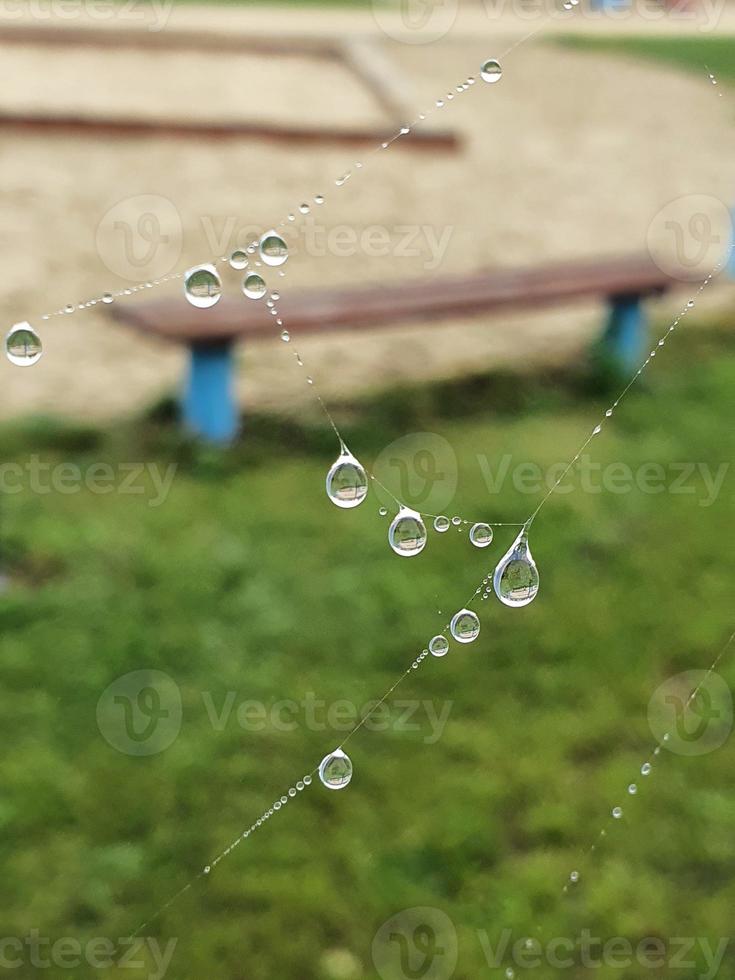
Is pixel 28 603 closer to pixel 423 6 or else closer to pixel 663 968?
pixel 663 968

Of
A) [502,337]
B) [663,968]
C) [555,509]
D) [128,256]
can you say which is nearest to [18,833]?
[663,968]

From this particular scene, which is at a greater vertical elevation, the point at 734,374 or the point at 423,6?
the point at 423,6

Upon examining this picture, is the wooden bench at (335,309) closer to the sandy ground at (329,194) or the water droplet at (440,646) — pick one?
the sandy ground at (329,194)

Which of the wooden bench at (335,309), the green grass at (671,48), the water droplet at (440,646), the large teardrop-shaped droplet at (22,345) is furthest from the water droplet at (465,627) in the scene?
the green grass at (671,48)

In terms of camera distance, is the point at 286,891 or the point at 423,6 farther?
the point at 423,6

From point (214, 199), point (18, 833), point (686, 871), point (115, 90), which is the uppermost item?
point (115, 90)

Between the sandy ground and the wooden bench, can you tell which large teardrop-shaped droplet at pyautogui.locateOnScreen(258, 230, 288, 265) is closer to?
the wooden bench

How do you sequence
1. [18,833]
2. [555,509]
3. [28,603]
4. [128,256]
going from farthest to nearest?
1. [128,256]
2. [555,509]
3. [28,603]
4. [18,833]
